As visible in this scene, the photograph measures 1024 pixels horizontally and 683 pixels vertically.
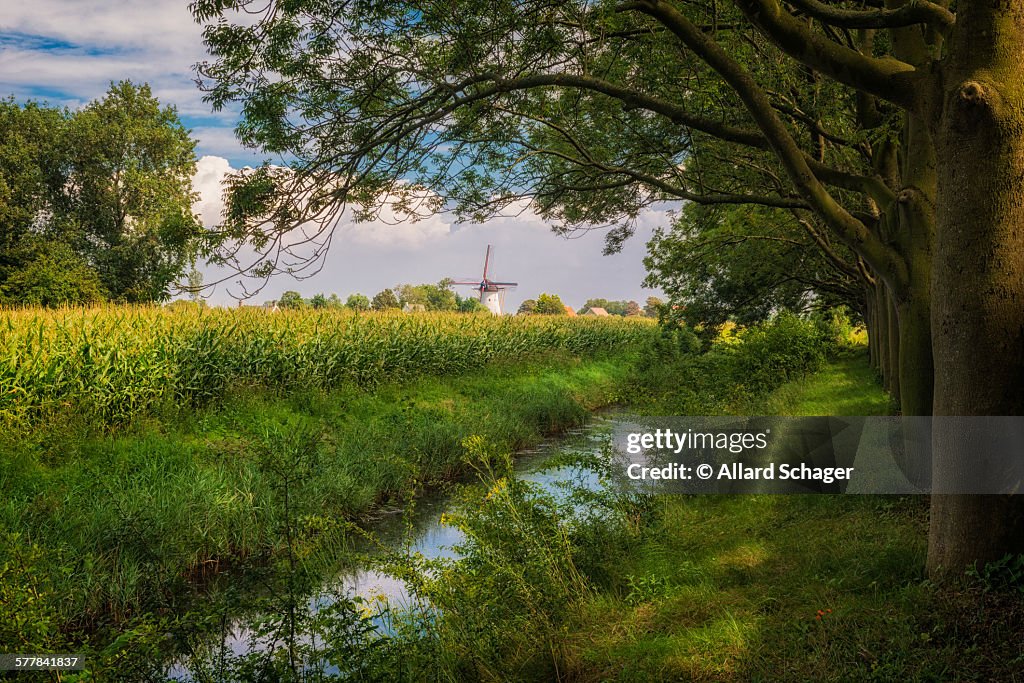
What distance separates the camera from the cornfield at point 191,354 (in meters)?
11.3

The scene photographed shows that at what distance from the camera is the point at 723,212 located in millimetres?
15195

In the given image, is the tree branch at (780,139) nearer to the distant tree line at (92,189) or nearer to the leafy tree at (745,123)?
the leafy tree at (745,123)

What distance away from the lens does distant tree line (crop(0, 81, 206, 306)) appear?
33500mm

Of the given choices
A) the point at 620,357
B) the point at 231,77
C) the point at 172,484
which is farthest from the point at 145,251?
the point at 231,77

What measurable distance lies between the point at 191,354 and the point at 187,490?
4.55 meters

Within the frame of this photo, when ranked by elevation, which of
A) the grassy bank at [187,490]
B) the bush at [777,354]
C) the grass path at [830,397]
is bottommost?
the grassy bank at [187,490]

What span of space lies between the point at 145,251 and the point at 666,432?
118 feet

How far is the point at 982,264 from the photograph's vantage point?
5.15m

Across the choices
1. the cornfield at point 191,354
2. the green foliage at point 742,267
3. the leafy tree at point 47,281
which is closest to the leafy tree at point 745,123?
the green foliage at point 742,267

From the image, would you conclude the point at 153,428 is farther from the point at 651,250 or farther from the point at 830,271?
the point at 830,271

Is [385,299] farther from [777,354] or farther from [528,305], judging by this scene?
[777,354]

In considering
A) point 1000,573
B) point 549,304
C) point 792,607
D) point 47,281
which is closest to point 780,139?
point 1000,573

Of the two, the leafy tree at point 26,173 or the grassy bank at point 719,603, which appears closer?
the grassy bank at point 719,603

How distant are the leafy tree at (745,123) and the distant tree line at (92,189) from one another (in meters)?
30.1
